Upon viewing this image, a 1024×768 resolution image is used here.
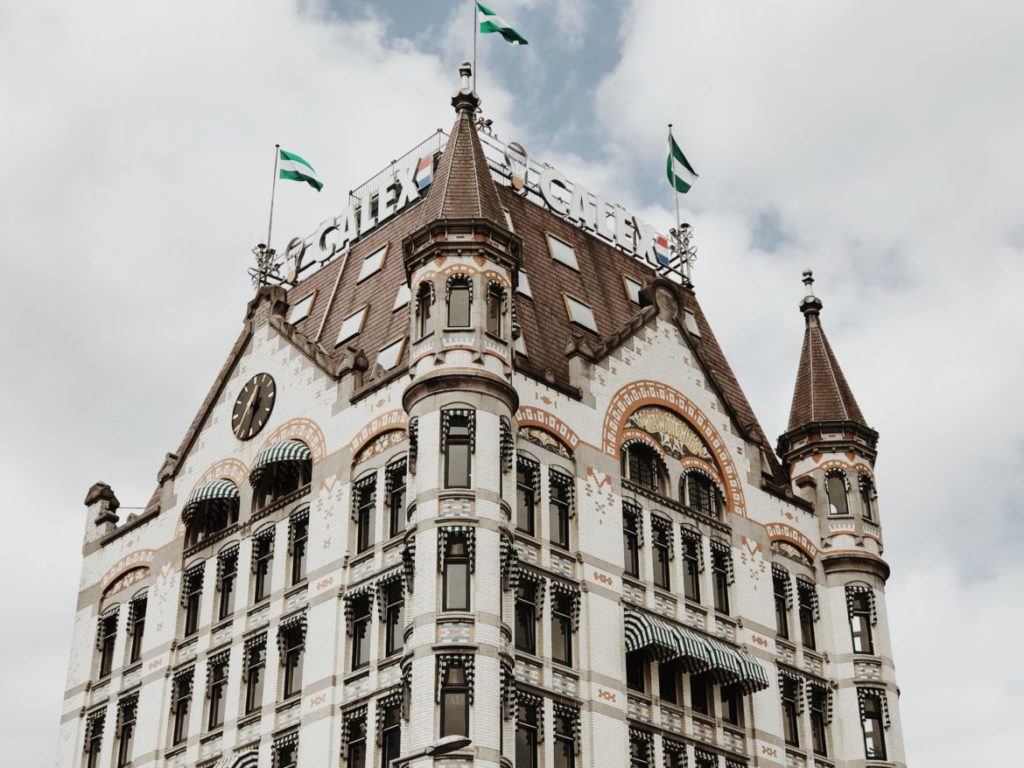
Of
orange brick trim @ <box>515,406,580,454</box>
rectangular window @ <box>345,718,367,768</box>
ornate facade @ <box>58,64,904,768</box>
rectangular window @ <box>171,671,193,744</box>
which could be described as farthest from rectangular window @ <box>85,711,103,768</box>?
orange brick trim @ <box>515,406,580,454</box>

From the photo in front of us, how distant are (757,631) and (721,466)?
7.01 metres

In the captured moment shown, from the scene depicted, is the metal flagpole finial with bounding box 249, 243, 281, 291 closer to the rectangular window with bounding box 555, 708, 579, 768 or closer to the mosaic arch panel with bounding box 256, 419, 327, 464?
the mosaic arch panel with bounding box 256, 419, 327, 464

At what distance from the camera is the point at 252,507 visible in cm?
7075

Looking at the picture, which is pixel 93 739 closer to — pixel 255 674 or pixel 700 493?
pixel 255 674

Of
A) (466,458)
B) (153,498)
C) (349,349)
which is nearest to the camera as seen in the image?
(466,458)

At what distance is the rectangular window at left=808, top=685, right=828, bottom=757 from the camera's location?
70875 millimetres

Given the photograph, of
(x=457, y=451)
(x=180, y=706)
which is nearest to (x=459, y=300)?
(x=457, y=451)

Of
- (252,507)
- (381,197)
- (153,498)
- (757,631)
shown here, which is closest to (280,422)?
(252,507)

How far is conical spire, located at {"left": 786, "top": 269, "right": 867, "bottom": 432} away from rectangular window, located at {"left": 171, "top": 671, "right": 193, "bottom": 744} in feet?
90.4

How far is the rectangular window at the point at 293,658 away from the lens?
213 ft

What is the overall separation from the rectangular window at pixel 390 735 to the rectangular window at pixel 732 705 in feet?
44.2

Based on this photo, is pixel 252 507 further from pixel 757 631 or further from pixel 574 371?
pixel 757 631

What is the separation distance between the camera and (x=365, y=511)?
2606 inches

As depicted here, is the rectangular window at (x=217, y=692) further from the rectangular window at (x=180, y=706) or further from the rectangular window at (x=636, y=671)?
the rectangular window at (x=636, y=671)
